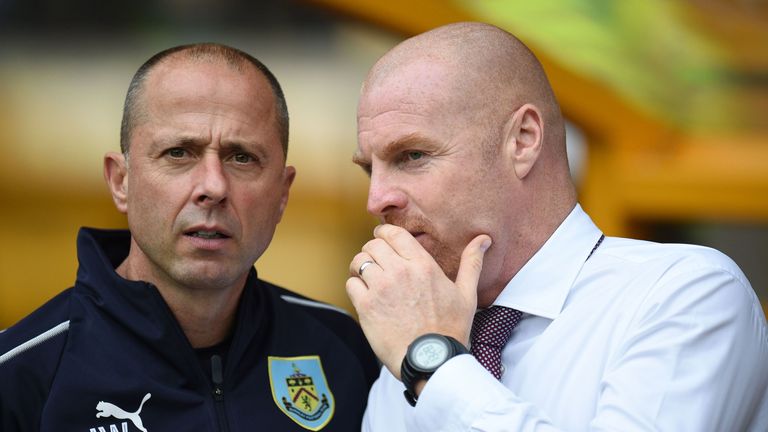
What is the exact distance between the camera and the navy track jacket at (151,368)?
283 cm

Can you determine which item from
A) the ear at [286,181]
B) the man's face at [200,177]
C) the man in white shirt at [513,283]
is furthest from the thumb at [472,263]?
the ear at [286,181]

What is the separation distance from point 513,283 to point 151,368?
99cm

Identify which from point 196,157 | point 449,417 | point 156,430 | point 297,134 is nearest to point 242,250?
point 196,157

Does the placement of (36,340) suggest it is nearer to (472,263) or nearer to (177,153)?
(177,153)

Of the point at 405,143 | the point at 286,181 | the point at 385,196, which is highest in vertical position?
the point at 286,181

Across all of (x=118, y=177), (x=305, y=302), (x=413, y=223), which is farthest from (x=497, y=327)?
(x=118, y=177)

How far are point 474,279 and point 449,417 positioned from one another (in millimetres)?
366

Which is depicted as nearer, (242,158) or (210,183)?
(210,183)

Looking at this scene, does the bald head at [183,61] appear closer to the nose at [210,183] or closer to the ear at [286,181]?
the ear at [286,181]

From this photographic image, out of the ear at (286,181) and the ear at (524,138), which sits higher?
the ear at (286,181)

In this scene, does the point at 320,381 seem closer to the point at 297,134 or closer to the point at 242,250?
the point at 242,250

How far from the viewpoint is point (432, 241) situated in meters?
2.71

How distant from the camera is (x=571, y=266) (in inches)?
110

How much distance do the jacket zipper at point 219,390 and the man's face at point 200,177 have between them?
0.72 feet
